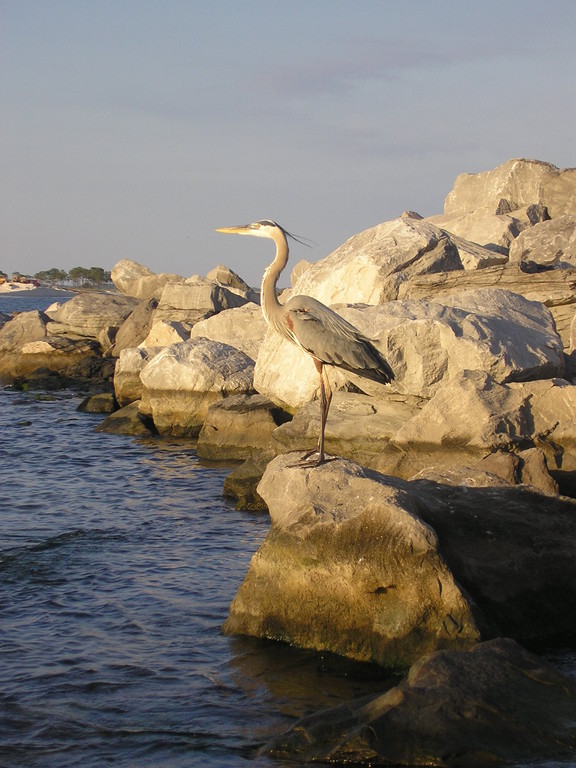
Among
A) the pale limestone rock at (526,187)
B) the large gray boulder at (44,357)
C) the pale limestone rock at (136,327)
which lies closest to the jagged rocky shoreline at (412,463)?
the pale limestone rock at (136,327)

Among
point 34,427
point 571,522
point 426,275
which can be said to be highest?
point 426,275

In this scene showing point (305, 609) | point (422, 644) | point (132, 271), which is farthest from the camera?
point (132, 271)

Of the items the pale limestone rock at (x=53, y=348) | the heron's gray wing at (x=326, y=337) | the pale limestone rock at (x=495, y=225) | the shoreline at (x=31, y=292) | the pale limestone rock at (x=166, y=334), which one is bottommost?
the shoreline at (x=31, y=292)

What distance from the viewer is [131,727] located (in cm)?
656

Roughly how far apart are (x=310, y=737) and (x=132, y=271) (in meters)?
36.6

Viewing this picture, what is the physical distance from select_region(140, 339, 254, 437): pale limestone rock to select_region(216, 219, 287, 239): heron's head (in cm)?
796

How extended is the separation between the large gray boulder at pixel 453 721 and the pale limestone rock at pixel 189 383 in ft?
42.1

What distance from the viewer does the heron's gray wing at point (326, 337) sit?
9594 millimetres

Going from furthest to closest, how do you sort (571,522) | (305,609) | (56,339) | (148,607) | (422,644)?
(56,339), (148,607), (571,522), (305,609), (422,644)

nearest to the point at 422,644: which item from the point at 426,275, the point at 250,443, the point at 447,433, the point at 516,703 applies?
the point at 516,703

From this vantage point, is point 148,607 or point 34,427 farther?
point 34,427

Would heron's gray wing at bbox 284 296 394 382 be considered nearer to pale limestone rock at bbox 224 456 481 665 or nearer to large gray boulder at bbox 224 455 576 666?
large gray boulder at bbox 224 455 576 666

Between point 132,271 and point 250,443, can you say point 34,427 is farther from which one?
point 132,271

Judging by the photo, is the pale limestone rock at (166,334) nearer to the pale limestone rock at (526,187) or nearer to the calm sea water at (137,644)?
the calm sea water at (137,644)
